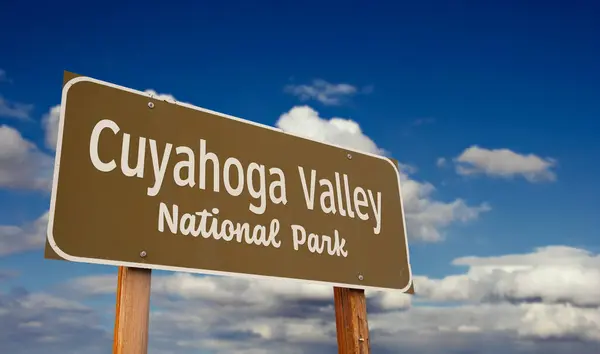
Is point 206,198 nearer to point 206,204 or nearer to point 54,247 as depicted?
point 206,204

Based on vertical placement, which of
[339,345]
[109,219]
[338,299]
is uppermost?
[109,219]

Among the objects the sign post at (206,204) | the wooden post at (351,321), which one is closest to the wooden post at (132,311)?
the sign post at (206,204)

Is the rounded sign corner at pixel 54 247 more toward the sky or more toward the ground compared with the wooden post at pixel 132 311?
more toward the sky

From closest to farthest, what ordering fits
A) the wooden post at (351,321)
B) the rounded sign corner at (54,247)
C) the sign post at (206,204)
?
the rounded sign corner at (54,247) → the sign post at (206,204) → the wooden post at (351,321)

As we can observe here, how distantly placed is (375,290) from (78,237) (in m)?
2.41

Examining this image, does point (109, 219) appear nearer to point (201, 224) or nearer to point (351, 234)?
point (201, 224)

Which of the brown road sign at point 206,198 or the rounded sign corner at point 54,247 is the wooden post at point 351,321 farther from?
the rounded sign corner at point 54,247

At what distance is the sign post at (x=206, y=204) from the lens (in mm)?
3398

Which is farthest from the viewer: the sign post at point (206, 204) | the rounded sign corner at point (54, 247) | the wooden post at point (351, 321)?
the wooden post at point (351, 321)

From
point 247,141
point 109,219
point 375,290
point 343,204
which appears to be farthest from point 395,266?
point 109,219

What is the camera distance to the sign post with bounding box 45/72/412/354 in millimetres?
3398

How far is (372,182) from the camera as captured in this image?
16.5 ft

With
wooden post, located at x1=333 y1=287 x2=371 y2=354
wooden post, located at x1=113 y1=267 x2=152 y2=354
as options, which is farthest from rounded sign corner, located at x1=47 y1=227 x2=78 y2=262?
wooden post, located at x1=333 y1=287 x2=371 y2=354

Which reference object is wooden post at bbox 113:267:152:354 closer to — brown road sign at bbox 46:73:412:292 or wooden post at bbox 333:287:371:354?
brown road sign at bbox 46:73:412:292
